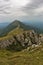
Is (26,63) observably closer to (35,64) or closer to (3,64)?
(35,64)

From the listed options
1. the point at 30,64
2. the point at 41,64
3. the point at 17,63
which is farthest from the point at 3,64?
the point at 41,64

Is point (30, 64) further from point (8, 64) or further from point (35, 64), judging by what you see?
point (8, 64)

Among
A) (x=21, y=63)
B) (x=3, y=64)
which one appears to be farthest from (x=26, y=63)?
(x=3, y=64)

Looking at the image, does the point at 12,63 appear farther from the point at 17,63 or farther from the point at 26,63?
the point at 26,63

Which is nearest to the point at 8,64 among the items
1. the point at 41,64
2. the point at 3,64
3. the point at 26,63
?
the point at 3,64

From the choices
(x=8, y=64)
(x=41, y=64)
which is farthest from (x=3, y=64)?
(x=41, y=64)

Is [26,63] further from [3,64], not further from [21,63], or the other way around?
[3,64]
